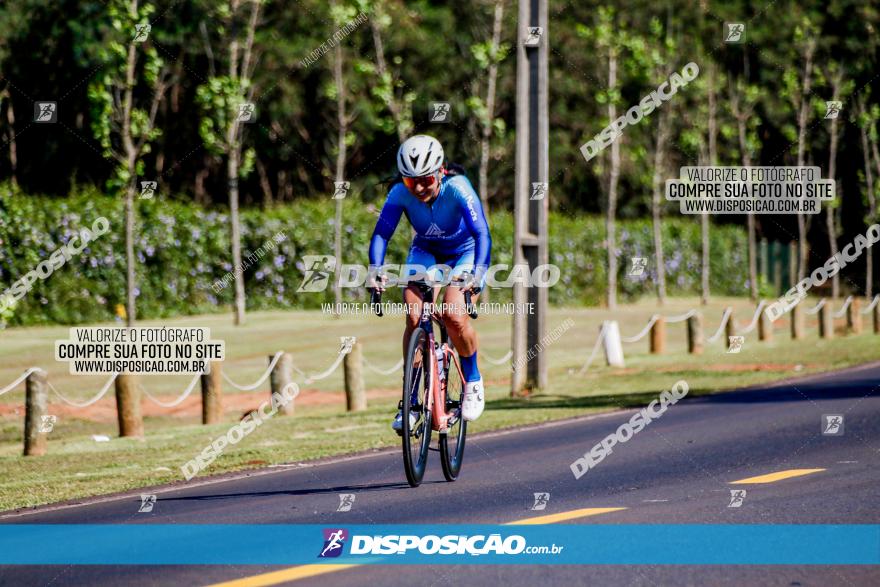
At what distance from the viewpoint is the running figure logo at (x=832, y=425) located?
45.9 ft

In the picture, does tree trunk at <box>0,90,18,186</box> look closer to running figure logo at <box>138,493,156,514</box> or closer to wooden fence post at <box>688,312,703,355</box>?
wooden fence post at <box>688,312,703,355</box>

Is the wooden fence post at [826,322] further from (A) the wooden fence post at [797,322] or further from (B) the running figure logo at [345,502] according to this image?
(B) the running figure logo at [345,502]

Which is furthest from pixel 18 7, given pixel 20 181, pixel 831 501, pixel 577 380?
pixel 831 501

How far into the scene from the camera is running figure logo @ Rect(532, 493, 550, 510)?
30.9 ft

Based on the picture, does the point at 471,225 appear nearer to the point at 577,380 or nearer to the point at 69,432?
the point at 69,432

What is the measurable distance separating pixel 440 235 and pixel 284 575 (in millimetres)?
3842

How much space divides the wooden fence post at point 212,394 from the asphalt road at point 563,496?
453 cm

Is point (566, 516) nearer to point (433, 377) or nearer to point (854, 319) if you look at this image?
point (433, 377)

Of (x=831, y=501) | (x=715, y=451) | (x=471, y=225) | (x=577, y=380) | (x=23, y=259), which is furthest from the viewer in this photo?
(x=23, y=259)

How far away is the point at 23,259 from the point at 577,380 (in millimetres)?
14359

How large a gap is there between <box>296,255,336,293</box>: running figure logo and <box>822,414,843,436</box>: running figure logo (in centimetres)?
2567

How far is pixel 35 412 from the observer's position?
1552 centimetres

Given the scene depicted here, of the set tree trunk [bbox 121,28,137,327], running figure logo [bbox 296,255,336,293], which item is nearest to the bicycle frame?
tree trunk [bbox 121,28,137,327]

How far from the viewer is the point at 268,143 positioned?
5122cm
